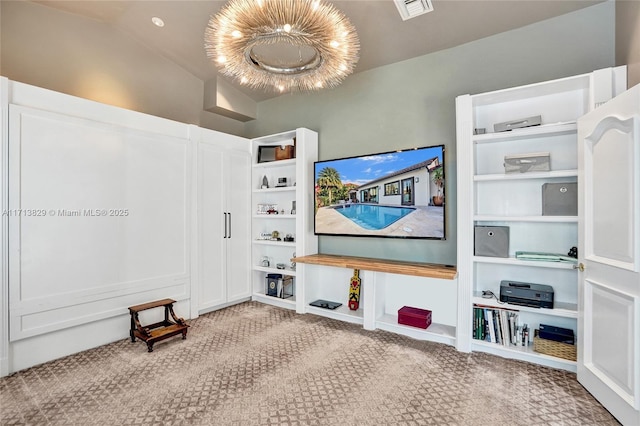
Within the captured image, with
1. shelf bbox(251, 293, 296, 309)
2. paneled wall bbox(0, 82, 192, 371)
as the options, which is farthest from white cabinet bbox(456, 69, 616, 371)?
paneled wall bbox(0, 82, 192, 371)

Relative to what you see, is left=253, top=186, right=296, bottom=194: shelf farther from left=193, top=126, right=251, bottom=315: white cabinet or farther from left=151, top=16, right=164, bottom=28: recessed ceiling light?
left=151, top=16, right=164, bottom=28: recessed ceiling light

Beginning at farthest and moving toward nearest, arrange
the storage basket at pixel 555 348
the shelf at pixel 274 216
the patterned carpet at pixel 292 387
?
the shelf at pixel 274 216, the storage basket at pixel 555 348, the patterned carpet at pixel 292 387

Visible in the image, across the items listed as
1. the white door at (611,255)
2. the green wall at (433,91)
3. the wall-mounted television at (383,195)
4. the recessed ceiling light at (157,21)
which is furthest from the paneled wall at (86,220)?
the white door at (611,255)

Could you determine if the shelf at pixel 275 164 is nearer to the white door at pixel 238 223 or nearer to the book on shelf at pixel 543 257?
the white door at pixel 238 223

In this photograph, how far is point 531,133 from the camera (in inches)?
101

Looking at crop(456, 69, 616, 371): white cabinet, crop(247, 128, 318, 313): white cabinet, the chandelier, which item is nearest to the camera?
the chandelier

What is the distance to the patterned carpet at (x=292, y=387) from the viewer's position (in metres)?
1.92

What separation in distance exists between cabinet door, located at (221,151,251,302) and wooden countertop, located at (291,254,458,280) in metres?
0.93

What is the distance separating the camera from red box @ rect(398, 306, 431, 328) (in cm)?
306

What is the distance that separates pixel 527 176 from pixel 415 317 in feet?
5.22

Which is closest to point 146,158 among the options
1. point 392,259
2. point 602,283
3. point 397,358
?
point 392,259

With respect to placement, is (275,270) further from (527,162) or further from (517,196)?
(527,162)

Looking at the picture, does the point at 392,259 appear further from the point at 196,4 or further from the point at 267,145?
the point at 196,4

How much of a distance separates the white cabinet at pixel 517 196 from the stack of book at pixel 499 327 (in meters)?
0.05
